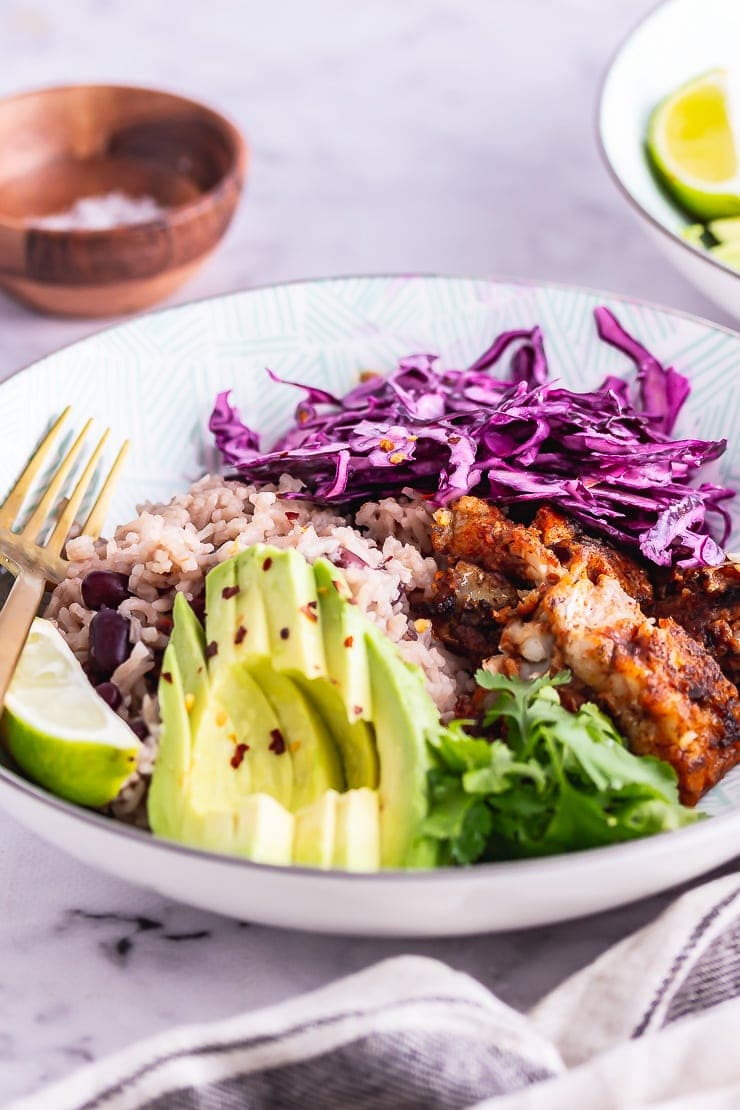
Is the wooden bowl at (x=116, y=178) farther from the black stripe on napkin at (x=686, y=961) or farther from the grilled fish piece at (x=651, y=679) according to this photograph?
the black stripe on napkin at (x=686, y=961)

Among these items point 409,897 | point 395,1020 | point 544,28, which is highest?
point 544,28

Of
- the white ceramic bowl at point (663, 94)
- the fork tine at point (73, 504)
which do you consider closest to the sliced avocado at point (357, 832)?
the fork tine at point (73, 504)

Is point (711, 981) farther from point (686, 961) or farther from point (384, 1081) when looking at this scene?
point (384, 1081)

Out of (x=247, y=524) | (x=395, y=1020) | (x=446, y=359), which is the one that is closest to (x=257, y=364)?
(x=446, y=359)

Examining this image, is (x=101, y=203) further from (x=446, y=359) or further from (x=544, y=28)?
(x=544, y=28)

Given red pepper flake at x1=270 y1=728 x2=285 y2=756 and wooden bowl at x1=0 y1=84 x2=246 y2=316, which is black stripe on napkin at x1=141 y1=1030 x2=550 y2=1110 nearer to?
red pepper flake at x1=270 y1=728 x2=285 y2=756

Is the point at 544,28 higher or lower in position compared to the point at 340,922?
higher
